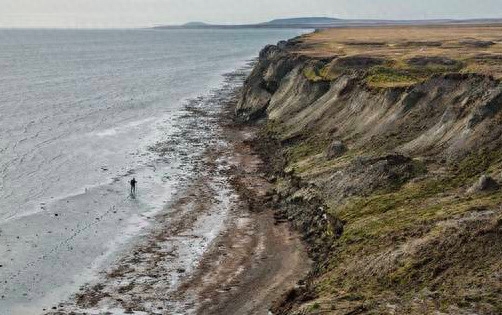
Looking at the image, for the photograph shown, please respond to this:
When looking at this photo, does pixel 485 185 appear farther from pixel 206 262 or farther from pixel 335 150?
Answer: pixel 335 150

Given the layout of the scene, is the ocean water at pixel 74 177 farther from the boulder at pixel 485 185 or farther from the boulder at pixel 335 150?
the boulder at pixel 485 185

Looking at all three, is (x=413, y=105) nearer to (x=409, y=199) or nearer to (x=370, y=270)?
(x=409, y=199)

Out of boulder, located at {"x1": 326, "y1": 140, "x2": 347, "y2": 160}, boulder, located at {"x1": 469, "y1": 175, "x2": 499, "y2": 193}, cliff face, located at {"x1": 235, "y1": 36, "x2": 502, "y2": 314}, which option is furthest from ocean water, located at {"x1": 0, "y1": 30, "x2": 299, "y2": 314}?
boulder, located at {"x1": 469, "y1": 175, "x2": 499, "y2": 193}

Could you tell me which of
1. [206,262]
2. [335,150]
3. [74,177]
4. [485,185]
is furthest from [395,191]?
[74,177]

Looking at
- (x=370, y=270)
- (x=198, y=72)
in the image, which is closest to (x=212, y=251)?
(x=370, y=270)

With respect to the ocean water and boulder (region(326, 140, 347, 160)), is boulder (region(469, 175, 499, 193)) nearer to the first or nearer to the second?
boulder (region(326, 140, 347, 160))
